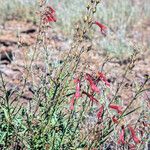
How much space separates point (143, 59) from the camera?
6027mm

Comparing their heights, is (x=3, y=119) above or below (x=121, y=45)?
above

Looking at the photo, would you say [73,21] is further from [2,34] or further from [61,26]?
[2,34]

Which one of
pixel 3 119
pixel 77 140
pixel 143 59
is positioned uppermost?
pixel 3 119

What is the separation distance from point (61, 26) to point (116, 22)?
43.1 inches

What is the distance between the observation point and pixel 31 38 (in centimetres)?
582

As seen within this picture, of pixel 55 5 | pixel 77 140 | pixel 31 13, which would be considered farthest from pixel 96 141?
pixel 55 5

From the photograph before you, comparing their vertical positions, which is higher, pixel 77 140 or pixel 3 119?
pixel 3 119

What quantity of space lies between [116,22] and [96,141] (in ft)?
17.1

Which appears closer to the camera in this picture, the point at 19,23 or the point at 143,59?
the point at 143,59

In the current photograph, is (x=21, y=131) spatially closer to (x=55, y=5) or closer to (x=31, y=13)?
(x=31, y=13)

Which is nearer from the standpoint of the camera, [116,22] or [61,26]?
[61,26]

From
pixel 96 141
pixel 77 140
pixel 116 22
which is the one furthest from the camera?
pixel 116 22

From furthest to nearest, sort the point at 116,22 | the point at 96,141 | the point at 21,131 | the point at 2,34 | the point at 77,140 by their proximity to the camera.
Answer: the point at 116,22, the point at 2,34, the point at 77,140, the point at 21,131, the point at 96,141

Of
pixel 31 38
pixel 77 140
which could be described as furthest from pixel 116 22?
pixel 77 140
